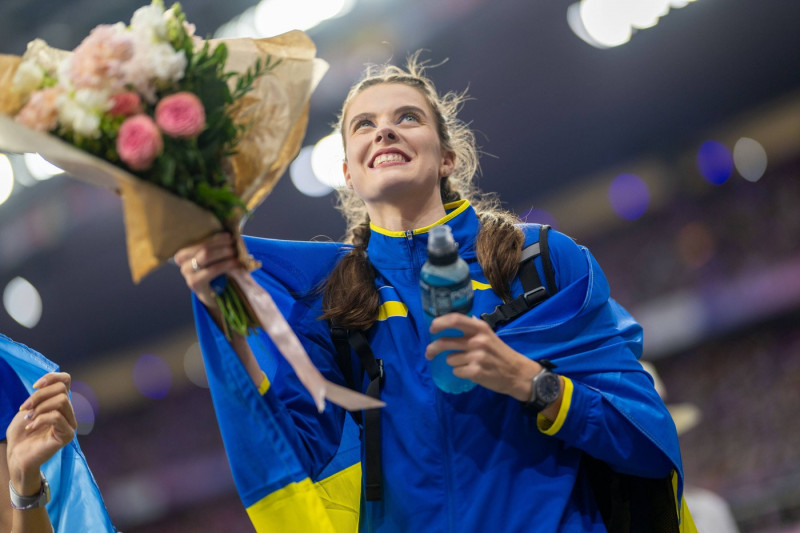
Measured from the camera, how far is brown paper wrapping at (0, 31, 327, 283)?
145cm

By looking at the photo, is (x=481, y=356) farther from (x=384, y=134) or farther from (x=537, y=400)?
(x=384, y=134)

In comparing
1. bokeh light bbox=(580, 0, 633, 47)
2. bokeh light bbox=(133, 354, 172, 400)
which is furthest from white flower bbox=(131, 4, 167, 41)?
bokeh light bbox=(133, 354, 172, 400)

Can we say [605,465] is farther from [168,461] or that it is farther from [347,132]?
[168,461]

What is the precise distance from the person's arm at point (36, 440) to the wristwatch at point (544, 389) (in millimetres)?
1011

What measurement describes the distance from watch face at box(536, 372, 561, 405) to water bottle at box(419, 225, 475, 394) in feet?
0.68

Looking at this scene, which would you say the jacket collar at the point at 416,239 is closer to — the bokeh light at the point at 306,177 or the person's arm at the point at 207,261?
the person's arm at the point at 207,261

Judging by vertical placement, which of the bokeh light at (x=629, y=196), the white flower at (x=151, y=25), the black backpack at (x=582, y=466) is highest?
the bokeh light at (x=629, y=196)

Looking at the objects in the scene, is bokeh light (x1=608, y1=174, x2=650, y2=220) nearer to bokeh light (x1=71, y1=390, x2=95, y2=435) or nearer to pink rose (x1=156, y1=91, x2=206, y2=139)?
pink rose (x1=156, y1=91, x2=206, y2=139)

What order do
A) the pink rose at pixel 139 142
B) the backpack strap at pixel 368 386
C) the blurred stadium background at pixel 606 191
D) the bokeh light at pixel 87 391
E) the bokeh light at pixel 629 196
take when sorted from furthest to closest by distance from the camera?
the bokeh light at pixel 87 391 < the bokeh light at pixel 629 196 < the blurred stadium background at pixel 606 191 < the backpack strap at pixel 368 386 < the pink rose at pixel 139 142

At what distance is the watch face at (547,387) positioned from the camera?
1.67 meters

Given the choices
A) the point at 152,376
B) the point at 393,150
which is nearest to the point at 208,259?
the point at 393,150

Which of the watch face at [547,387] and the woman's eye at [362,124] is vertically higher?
the woman's eye at [362,124]

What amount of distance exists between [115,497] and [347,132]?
12.9 meters

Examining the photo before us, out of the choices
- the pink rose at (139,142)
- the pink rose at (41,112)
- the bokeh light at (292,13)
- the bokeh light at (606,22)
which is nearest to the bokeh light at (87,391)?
the bokeh light at (292,13)
